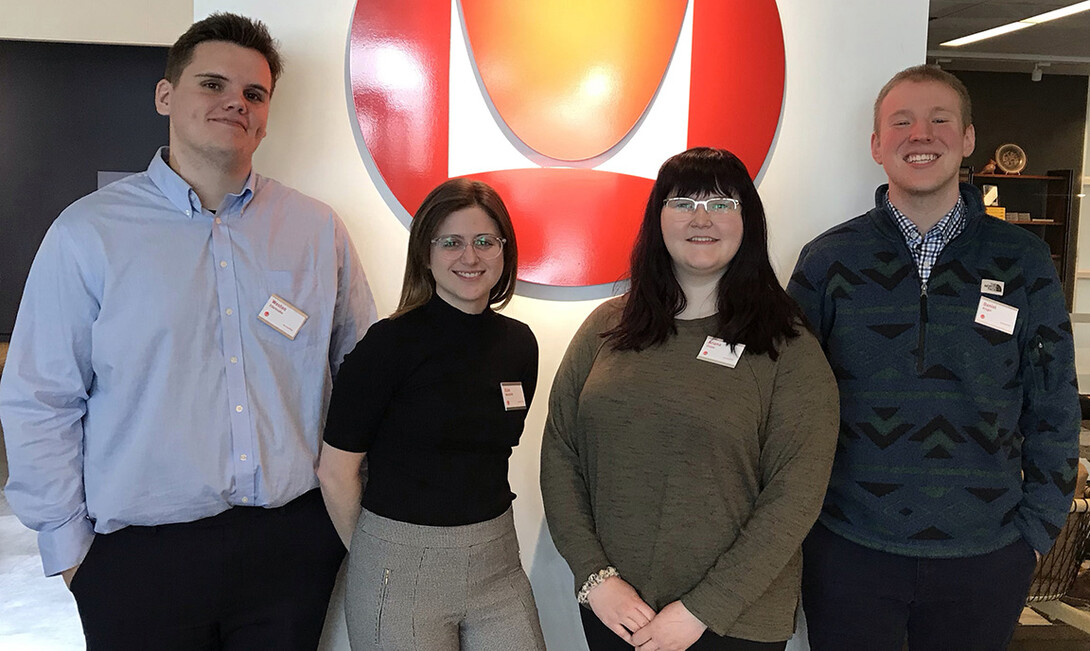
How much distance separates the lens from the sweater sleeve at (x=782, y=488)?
5.13ft

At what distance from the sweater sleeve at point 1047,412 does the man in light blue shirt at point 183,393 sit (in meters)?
1.64

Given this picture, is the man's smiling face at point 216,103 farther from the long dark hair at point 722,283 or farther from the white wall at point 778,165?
the long dark hair at point 722,283

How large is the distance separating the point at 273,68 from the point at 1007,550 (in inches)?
79.8

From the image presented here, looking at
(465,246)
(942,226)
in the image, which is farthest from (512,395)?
(942,226)

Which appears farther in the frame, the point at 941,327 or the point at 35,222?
the point at 35,222

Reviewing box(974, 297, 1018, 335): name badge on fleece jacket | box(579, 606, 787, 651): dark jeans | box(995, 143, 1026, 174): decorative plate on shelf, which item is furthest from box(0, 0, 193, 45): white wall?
box(995, 143, 1026, 174): decorative plate on shelf

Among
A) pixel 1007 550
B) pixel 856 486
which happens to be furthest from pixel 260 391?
pixel 1007 550

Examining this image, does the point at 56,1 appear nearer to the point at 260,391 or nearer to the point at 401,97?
the point at 401,97

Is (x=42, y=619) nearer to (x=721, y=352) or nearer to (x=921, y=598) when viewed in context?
(x=721, y=352)

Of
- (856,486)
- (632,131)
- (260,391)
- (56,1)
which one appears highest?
(56,1)

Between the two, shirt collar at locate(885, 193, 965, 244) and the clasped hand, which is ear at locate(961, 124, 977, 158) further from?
the clasped hand

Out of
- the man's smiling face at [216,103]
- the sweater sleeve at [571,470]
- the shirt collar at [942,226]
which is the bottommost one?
the sweater sleeve at [571,470]

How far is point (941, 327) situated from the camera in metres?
1.86

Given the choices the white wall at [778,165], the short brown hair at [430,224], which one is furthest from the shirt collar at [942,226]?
the short brown hair at [430,224]
